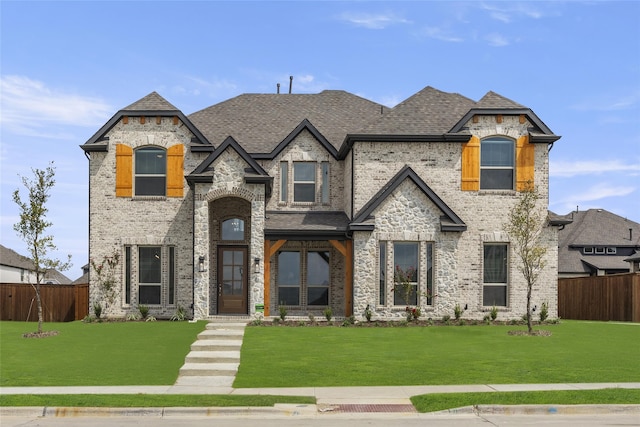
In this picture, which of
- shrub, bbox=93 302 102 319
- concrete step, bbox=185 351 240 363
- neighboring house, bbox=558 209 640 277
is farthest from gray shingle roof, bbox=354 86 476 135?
neighboring house, bbox=558 209 640 277

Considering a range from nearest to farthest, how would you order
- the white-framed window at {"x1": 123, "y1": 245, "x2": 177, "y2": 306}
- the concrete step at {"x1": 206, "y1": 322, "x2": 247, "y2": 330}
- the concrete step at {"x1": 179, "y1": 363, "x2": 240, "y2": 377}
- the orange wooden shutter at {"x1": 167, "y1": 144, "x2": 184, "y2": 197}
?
1. the concrete step at {"x1": 179, "y1": 363, "x2": 240, "y2": 377}
2. the concrete step at {"x1": 206, "y1": 322, "x2": 247, "y2": 330}
3. the white-framed window at {"x1": 123, "y1": 245, "x2": 177, "y2": 306}
4. the orange wooden shutter at {"x1": 167, "y1": 144, "x2": 184, "y2": 197}

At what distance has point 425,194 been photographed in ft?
82.6

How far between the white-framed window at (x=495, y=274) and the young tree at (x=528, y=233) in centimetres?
57

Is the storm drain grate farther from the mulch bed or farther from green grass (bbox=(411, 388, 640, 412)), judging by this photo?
the mulch bed

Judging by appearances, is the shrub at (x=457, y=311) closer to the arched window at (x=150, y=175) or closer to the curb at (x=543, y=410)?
the arched window at (x=150, y=175)

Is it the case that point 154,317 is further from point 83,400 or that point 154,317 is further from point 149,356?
point 83,400

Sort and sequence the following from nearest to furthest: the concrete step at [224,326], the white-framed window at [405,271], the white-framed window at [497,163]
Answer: the concrete step at [224,326]
the white-framed window at [405,271]
the white-framed window at [497,163]

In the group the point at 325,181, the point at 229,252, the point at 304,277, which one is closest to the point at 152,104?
the point at 229,252

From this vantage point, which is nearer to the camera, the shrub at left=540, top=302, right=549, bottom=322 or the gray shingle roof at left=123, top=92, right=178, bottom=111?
the shrub at left=540, top=302, right=549, bottom=322

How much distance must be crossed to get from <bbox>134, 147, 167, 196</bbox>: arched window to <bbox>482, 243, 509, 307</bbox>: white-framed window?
1300 cm

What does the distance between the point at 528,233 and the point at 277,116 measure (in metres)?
13.2

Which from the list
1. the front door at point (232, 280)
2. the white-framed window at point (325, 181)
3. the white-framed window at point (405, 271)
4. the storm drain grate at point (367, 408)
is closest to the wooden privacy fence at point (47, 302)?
the front door at point (232, 280)

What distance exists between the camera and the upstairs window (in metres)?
28.4

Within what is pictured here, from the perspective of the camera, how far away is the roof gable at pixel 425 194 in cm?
2492
